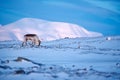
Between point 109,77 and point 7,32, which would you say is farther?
point 7,32

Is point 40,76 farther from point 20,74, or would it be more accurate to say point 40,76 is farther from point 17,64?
point 17,64

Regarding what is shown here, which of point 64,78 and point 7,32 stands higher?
point 7,32

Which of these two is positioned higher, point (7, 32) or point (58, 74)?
point (7, 32)

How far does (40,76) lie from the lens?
14312 millimetres

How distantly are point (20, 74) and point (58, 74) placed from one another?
2.10 meters

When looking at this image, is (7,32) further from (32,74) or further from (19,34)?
(32,74)

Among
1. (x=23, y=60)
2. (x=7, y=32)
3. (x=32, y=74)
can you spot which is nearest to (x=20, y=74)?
(x=32, y=74)

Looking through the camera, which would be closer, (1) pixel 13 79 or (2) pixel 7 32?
(1) pixel 13 79

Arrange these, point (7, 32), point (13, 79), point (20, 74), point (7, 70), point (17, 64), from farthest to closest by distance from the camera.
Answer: point (7, 32), point (17, 64), point (7, 70), point (20, 74), point (13, 79)

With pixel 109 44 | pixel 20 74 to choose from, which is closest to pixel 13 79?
pixel 20 74

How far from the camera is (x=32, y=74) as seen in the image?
14.6m

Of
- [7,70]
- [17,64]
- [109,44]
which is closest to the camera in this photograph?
[7,70]

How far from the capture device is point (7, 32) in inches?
7057

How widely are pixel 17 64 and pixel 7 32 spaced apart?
16404 cm
